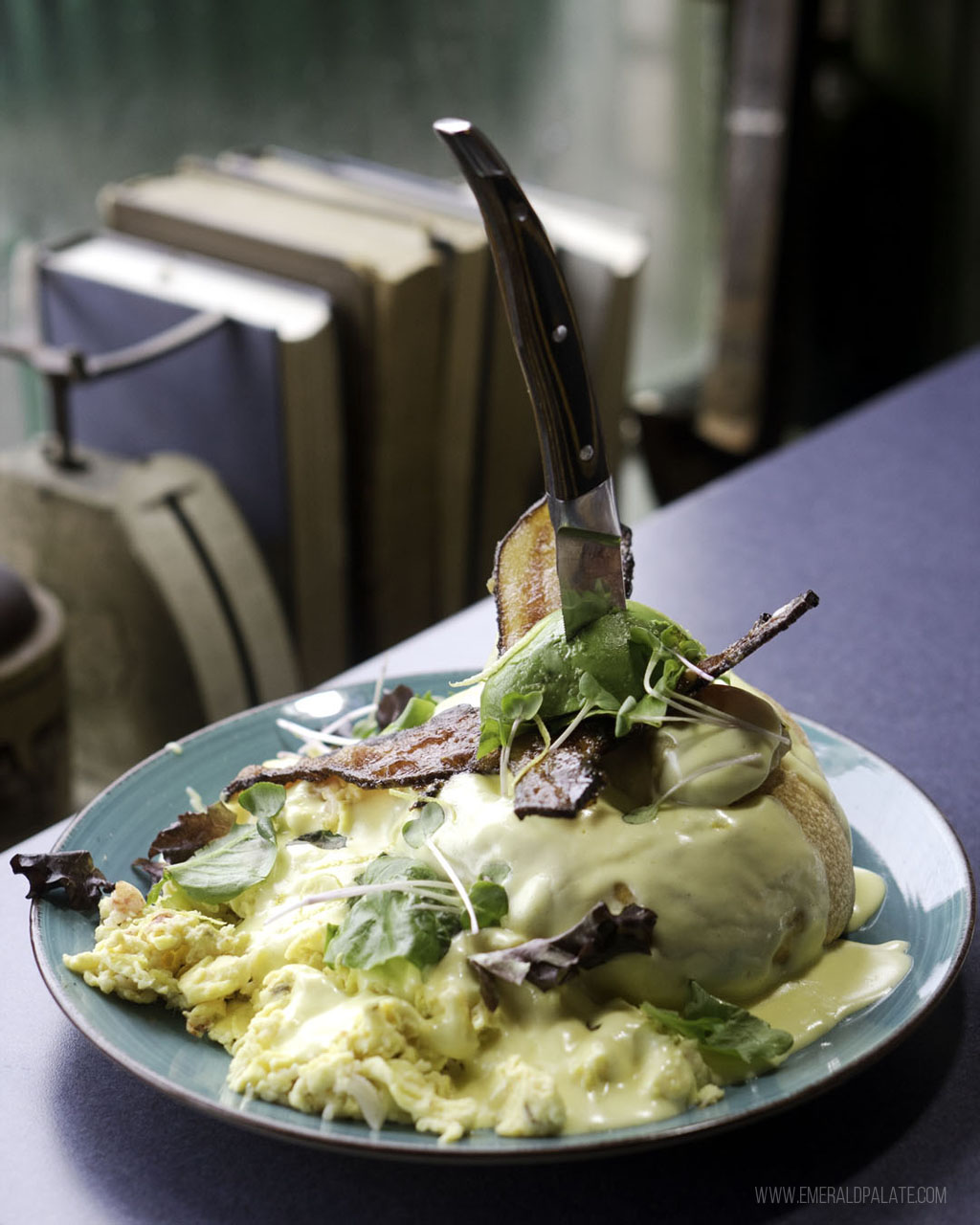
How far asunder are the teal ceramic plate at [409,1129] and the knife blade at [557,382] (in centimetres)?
Result: 28

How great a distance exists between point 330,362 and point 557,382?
1485 millimetres

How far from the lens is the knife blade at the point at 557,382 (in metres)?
0.78

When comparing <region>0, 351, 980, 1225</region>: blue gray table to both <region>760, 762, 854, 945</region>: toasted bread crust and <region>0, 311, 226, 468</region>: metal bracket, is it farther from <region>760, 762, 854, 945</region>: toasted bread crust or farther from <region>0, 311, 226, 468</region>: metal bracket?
<region>0, 311, 226, 468</region>: metal bracket

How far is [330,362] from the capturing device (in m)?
2.26

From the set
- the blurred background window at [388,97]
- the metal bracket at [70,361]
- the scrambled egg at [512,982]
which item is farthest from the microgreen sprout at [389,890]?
the blurred background window at [388,97]

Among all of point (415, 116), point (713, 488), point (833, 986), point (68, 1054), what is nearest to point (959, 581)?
point (713, 488)

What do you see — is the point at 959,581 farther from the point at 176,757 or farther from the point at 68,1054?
the point at 68,1054

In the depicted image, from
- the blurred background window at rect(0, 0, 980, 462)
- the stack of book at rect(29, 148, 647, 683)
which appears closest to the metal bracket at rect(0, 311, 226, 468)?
the stack of book at rect(29, 148, 647, 683)

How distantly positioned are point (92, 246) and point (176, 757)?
158cm

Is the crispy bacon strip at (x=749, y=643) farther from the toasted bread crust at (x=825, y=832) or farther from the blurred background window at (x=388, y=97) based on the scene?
the blurred background window at (x=388, y=97)

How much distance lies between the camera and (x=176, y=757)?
1073 mm

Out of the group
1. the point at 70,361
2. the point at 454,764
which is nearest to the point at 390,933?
the point at 454,764

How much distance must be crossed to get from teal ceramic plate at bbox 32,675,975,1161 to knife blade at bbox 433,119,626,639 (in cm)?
28

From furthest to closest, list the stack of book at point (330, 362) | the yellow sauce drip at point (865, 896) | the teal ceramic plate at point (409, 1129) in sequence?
the stack of book at point (330, 362), the yellow sauce drip at point (865, 896), the teal ceramic plate at point (409, 1129)
